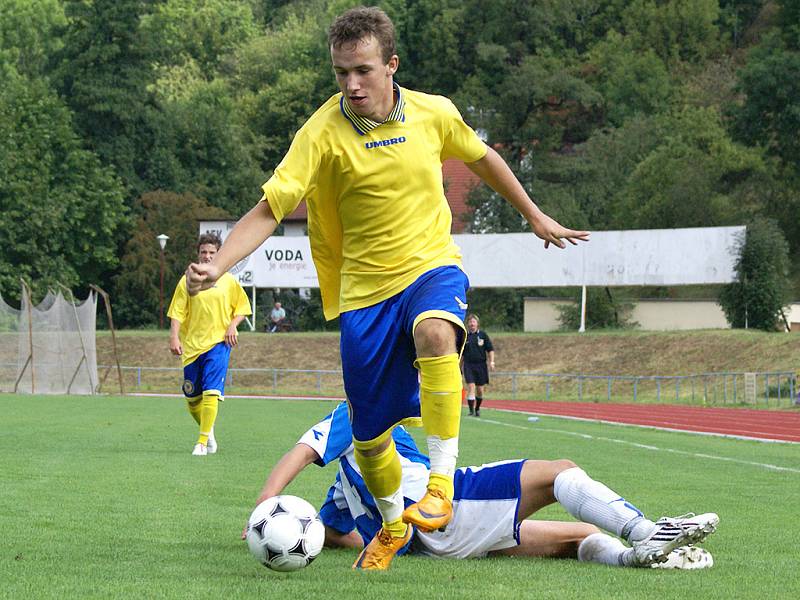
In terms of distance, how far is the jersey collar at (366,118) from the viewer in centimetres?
637

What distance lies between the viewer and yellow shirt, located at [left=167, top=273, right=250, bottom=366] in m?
14.5

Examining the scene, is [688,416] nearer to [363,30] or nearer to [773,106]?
[363,30]

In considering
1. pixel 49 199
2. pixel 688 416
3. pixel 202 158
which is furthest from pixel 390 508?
pixel 202 158

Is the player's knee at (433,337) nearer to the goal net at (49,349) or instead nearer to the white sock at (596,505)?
the white sock at (596,505)

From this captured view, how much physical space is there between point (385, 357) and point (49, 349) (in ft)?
92.8

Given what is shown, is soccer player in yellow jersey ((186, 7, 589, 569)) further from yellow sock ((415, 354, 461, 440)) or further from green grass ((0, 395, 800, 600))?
green grass ((0, 395, 800, 600))

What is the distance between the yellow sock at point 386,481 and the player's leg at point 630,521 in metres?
0.76

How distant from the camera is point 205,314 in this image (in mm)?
14539

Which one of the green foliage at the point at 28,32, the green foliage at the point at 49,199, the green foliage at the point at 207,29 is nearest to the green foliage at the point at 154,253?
the green foliage at the point at 49,199

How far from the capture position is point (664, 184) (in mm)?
54438

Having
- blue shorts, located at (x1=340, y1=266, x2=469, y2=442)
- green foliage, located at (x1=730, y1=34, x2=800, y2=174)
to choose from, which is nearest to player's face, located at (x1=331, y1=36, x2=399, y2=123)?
blue shorts, located at (x1=340, y1=266, x2=469, y2=442)

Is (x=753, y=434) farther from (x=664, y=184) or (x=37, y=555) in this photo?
(x=664, y=184)

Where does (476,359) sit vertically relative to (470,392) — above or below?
above

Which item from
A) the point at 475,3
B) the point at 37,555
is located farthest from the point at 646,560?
the point at 475,3
